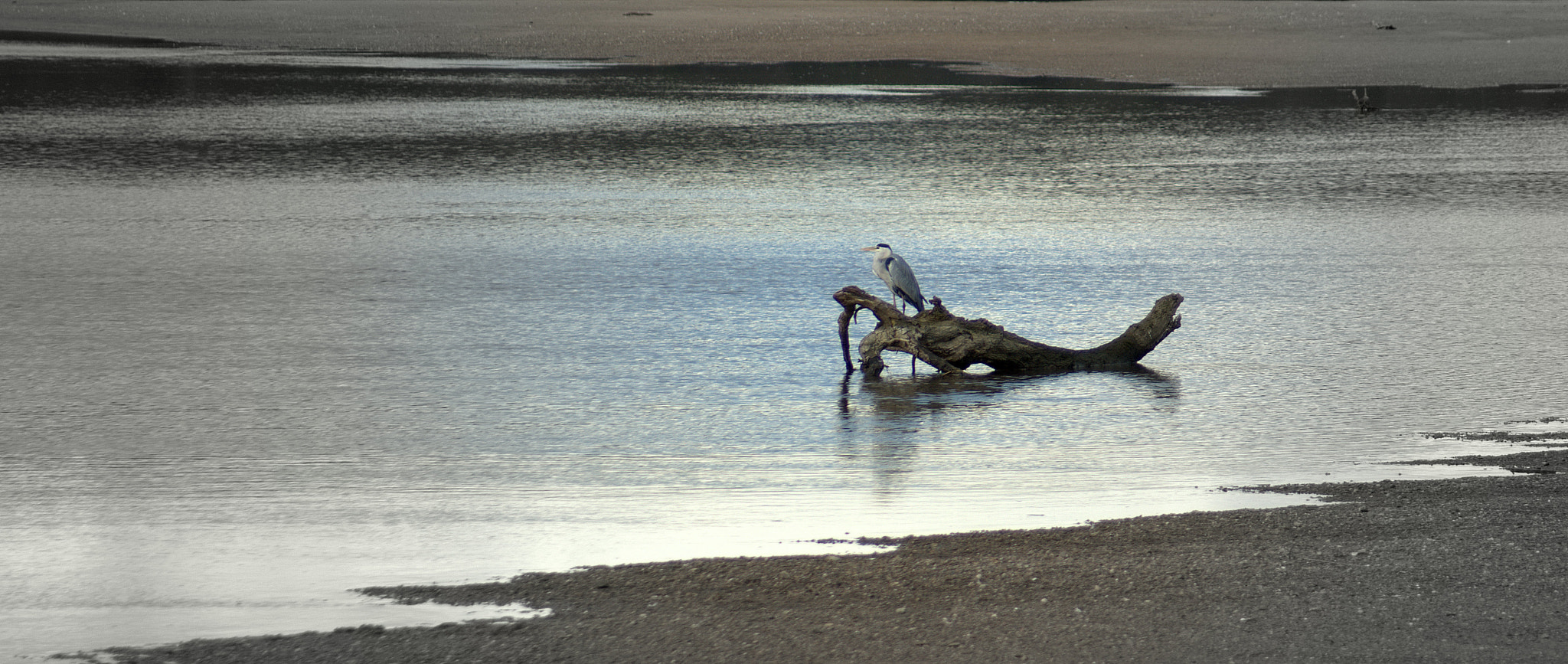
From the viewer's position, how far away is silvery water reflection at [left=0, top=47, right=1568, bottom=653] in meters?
6.17

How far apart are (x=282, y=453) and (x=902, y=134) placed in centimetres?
1485

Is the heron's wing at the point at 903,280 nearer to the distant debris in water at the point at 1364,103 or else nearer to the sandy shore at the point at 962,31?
the distant debris in water at the point at 1364,103

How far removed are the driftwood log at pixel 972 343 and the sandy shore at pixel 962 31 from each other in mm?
21073

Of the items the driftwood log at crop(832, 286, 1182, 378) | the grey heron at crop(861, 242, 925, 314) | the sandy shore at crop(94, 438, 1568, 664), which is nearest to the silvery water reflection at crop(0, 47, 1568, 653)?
the driftwood log at crop(832, 286, 1182, 378)

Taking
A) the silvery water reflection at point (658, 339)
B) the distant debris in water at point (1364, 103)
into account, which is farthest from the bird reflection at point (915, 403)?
the distant debris in water at point (1364, 103)

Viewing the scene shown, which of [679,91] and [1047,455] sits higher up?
[679,91]

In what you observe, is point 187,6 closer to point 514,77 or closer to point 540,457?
point 514,77

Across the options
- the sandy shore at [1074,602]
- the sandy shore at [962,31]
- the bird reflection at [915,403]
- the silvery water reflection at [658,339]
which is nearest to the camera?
the sandy shore at [1074,602]

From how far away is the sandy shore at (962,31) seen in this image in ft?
105

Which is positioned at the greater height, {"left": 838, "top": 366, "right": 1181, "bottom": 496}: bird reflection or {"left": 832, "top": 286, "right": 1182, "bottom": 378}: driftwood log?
{"left": 832, "top": 286, "right": 1182, "bottom": 378}: driftwood log

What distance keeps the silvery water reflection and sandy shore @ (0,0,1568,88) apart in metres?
11.3

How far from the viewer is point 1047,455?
720 cm

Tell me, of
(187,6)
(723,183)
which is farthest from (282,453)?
(187,6)

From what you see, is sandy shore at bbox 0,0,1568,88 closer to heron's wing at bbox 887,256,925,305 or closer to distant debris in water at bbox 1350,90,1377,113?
distant debris in water at bbox 1350,90,1377,113
